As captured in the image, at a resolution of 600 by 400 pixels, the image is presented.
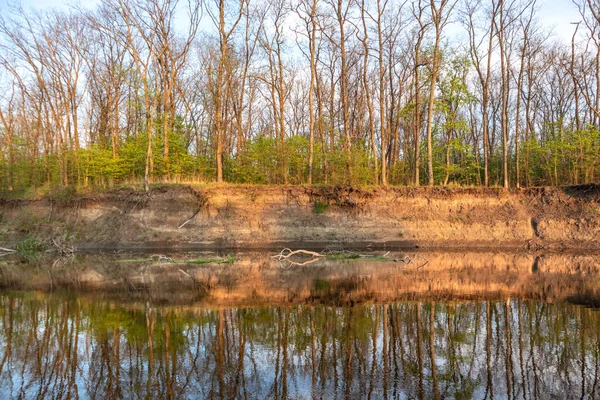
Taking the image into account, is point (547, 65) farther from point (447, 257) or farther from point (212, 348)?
point (212, 348)

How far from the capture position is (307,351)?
7.33 meters

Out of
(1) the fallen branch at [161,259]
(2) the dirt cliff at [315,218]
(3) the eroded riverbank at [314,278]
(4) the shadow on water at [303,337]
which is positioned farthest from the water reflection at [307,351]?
(2) the dirt cliff at [315,218]

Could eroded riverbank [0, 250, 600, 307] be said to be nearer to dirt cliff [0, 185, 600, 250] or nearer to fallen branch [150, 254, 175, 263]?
fallen branch [150, 254, 175, 263]

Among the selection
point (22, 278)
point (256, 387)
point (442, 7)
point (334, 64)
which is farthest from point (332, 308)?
point (334, 64)

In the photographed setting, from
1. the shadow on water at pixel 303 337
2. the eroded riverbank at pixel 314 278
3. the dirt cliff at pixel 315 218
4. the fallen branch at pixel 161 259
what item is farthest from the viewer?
the dirt cliff at pixel 315 218

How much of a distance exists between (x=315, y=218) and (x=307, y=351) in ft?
72.1

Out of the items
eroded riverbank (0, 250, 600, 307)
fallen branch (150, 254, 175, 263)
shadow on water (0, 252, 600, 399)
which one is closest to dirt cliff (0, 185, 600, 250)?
fallen branch (150, 254, 175, 263)

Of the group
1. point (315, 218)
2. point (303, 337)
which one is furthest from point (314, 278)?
point (315, 218)

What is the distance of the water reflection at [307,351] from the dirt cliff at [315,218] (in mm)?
17692

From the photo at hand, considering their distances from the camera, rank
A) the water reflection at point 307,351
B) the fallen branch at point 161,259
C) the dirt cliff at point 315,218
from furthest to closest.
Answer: the dirt cliff at point 315,218 < the fallen branch at point 161,259 < the water reflection at point 307,351

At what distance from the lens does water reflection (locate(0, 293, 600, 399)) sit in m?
5.86

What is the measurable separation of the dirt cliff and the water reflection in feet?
58.0

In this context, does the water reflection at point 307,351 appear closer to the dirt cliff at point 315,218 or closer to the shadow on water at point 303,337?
the shadow on water at point 303,337

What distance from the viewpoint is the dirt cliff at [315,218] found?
28.2 meters
